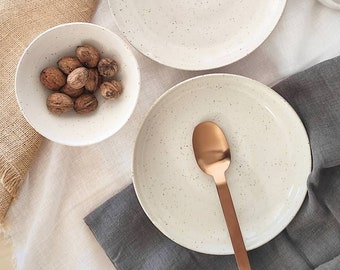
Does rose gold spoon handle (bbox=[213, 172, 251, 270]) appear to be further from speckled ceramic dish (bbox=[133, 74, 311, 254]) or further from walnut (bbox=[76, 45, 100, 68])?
walnut (bbox=[76, 45, 100, 68])

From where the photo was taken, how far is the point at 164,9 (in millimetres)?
751

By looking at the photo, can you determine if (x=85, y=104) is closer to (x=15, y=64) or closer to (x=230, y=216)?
(x=15, y=64)

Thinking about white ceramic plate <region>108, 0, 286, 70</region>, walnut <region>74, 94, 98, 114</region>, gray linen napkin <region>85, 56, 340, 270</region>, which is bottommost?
gray linen napkin <region>85, 56, 340, 270</region>

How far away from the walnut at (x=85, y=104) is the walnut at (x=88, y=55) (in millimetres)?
38

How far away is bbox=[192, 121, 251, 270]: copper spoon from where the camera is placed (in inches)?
28.7

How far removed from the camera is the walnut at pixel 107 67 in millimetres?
707

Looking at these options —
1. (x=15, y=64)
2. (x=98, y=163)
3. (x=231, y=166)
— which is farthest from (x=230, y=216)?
(x=15, y=64)

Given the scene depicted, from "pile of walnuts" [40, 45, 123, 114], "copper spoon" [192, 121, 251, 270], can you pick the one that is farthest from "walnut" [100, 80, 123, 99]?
"copper spoon" [192, 121, 251, 270]

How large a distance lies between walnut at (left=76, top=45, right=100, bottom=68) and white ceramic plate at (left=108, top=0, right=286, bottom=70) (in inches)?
2.5

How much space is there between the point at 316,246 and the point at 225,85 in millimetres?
237

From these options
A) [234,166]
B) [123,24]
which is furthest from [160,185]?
[123,24]

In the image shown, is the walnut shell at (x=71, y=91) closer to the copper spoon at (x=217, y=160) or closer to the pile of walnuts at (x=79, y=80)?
the pile of walnuts at (x=79, y=80)

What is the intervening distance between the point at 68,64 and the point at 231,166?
0.24 metres

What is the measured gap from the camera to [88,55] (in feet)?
2.31
